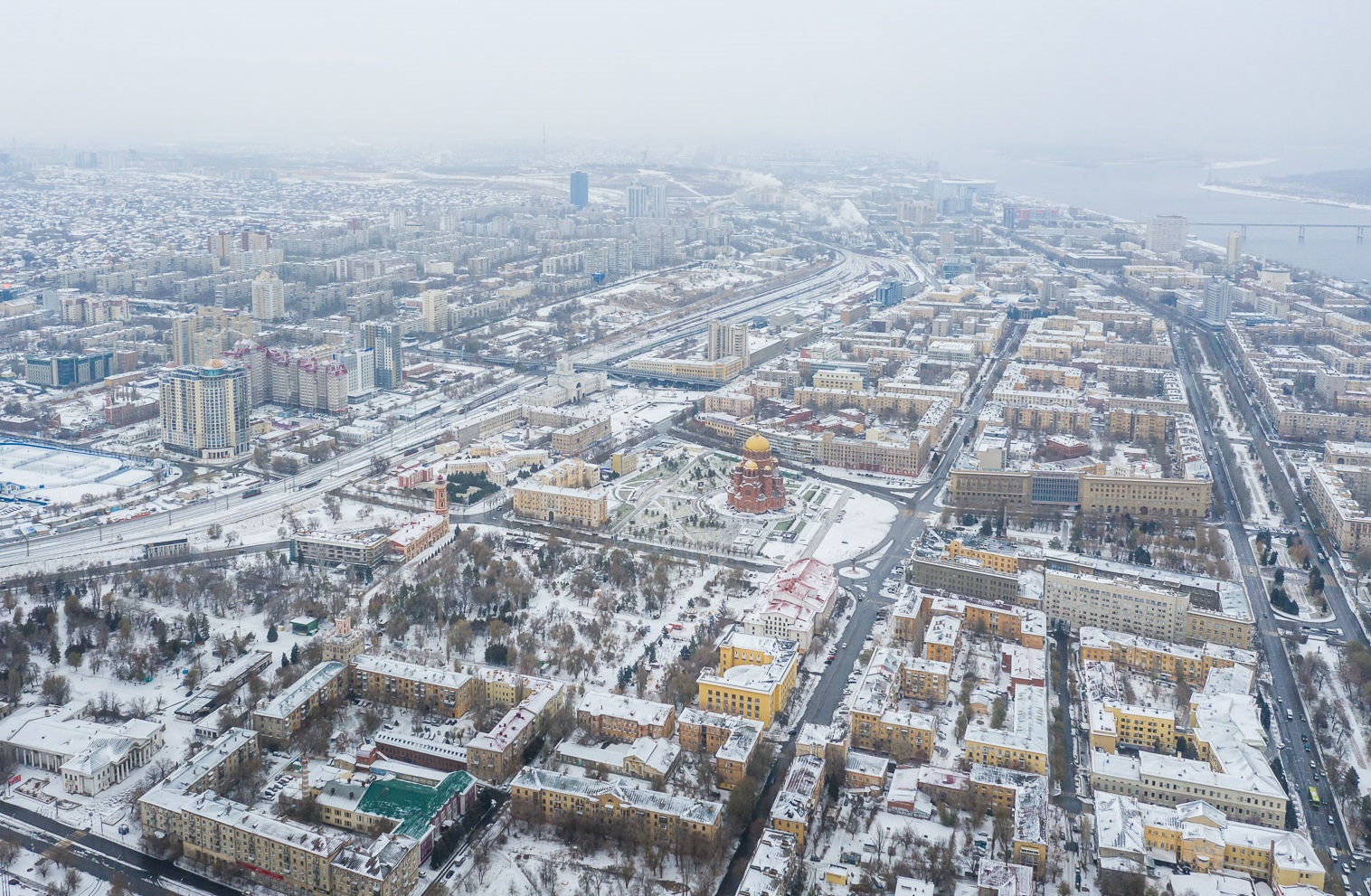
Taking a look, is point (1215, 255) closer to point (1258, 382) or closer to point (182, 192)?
point (1258, 382)

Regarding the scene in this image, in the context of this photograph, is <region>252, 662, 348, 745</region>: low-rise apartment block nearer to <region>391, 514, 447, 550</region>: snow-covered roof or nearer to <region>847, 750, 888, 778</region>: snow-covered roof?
<region>391, 514, 447, 550</region>: snow-covered roof

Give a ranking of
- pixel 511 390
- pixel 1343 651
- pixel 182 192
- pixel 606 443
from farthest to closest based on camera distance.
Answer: pixel 182 192, pixel 511 390, pixel 606 443, pixel 1343 651

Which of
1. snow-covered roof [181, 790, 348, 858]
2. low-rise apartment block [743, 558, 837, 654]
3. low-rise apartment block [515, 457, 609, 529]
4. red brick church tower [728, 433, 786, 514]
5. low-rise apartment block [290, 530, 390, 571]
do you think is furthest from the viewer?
red brick church tower [728, 433, 786, 514]

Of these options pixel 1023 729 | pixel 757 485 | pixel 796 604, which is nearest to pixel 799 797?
pixel 1023 729

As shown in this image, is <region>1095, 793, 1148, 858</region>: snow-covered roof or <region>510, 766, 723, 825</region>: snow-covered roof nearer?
<region>1095, 793, 1148, 858</region>: snow-covered roof

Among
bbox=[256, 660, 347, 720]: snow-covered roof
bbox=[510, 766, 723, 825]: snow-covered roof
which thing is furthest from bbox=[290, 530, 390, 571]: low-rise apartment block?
bbox=[510, 766, 723, 825]: snow-covered roof

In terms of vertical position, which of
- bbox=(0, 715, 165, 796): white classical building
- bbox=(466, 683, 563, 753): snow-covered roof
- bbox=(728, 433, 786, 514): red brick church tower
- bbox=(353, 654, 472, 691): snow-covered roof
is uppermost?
bbox=(728, 433, 786, 514): red brick church tower

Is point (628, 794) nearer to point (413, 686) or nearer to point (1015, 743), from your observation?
point (413, 686)

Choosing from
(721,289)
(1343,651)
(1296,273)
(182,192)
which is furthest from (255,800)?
(182,192)
